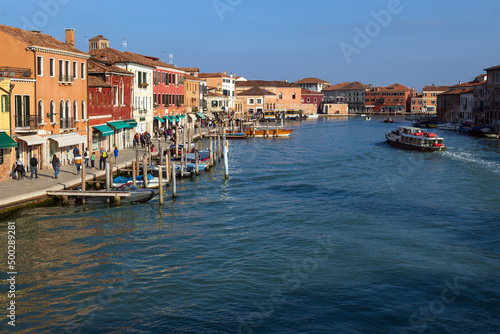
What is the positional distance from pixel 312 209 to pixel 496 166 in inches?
816

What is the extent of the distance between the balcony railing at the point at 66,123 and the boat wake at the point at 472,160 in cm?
2657

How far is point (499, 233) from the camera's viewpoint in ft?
70.8

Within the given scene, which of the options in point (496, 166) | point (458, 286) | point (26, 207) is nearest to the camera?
point (458, 286)

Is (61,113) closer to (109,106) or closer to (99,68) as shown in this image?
(109,106)

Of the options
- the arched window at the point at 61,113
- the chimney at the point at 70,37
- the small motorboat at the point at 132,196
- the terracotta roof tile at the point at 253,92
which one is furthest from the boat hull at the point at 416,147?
the terracotta roof tile at the point at 253,92

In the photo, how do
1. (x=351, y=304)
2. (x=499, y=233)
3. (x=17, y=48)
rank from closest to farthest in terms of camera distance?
(x=351, y=304)
(x=499, y=233)
(x=17, y=48)

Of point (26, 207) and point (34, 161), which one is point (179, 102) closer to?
point (34, 161)

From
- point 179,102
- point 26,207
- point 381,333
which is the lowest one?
point 381,333

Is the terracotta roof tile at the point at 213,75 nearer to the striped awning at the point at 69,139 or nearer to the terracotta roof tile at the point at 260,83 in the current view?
the terracotta roof tile at the point at 260,83

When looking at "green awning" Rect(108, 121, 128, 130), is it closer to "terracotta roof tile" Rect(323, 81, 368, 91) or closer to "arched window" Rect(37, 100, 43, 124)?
"arched window" Rect(37, 100, 43, 124)

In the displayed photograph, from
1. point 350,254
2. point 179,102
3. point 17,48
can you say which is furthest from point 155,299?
point 179,102

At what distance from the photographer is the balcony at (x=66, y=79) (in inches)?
1241

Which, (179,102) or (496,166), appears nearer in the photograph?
(496,166)

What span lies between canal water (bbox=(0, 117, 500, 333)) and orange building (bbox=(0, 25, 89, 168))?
19.7ft
